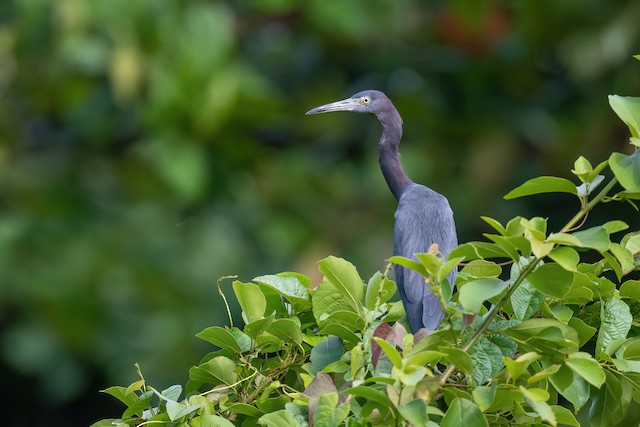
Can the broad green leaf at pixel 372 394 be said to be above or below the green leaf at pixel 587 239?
below

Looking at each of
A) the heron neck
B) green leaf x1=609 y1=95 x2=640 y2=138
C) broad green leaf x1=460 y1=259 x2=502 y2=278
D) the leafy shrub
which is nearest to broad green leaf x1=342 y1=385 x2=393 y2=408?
the leafy shrub

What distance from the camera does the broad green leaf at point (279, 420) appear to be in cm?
117

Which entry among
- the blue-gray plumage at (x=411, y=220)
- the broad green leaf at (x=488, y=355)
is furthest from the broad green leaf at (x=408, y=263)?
the blue-gray plumage at (x=411, y=220)

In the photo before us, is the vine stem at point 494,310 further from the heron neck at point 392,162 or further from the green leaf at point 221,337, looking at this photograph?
the heron neck at point 392,162

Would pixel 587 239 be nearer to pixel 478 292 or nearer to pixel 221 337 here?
pixel 478 292

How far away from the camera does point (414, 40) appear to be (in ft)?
16.0

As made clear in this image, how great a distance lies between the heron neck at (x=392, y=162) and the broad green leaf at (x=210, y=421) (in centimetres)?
134

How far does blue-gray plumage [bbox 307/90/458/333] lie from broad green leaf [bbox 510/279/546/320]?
522 mm

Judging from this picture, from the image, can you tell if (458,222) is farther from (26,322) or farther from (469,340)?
(469,340)

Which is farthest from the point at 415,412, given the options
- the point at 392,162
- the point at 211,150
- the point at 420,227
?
the point at 211,150

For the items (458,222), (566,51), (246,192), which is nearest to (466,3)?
(566,51)

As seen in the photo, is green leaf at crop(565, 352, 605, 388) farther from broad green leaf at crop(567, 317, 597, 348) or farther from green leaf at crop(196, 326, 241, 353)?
green leaf at crop(196, 326, 241, 353)

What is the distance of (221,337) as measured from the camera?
130 centimetres

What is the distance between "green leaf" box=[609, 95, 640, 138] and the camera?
122cm
